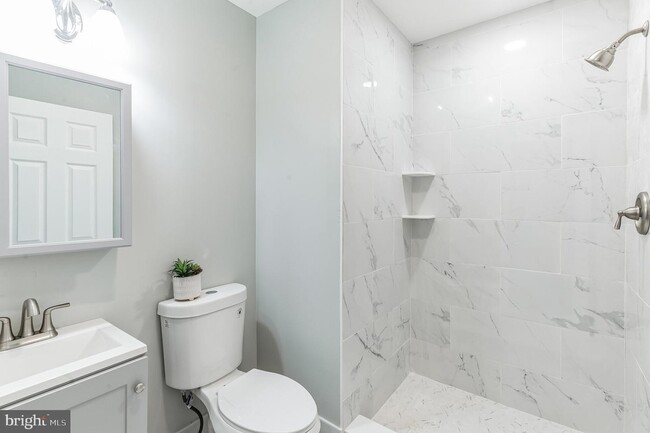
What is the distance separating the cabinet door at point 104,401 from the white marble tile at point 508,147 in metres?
1.97

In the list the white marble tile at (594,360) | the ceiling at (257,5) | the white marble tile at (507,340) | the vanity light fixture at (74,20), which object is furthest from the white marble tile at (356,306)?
the ceiling at (257,5)

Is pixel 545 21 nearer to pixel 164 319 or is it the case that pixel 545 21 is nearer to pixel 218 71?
pixel 218 71

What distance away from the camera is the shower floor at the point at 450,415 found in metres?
1.73

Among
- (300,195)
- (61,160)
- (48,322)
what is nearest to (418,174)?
(300,195)

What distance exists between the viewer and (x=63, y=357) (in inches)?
44.9

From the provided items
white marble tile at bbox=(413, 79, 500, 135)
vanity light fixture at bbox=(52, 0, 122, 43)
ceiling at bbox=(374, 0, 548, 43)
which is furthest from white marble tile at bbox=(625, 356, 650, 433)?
vanity light fixture at bbox=(52, 0, 122, 43)

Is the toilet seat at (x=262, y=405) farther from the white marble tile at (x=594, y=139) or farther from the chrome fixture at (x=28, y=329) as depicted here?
the white marble tile at (x=594, y=139)

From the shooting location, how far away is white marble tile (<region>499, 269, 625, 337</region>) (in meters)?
1.58

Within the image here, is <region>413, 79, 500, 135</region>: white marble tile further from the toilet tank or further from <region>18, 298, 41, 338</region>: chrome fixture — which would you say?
<region>18, 298, 41, 338</region>: chrome fixture

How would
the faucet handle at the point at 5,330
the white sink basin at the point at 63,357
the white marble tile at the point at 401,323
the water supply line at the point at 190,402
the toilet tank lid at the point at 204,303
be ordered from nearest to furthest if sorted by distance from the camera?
the white sink basin at the point at 63,357
the faucet handle at the point at 5,330
the toilet tank lid at the point at 204,303
the water supply line at the point at 190,402
the white marble tile at the point at 401,323

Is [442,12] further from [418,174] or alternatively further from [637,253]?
[637,253]

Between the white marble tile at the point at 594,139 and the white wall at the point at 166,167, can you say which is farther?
the white marble tile at the point at 594,139

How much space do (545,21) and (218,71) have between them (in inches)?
71.4

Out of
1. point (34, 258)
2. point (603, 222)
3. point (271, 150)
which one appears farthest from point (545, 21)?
point (34, 258)
